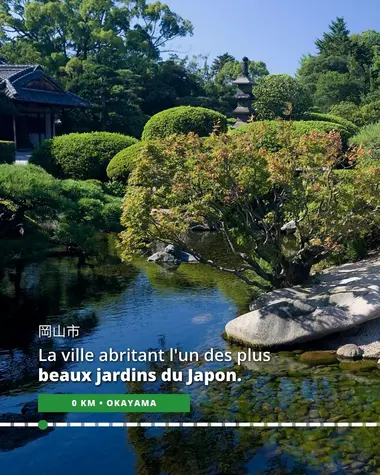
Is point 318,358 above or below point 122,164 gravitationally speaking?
below

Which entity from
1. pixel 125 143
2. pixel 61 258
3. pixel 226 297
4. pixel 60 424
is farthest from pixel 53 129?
pixel 60 424

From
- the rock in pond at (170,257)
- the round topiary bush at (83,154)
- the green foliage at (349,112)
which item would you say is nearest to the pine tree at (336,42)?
the green foliage at (349,112)

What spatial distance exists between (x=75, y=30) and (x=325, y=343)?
44247 millimetres

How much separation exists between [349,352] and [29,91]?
3002 centimetres

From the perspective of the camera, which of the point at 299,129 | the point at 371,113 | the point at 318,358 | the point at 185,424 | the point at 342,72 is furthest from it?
the point at 342,72

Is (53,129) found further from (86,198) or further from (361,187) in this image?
(361,187)

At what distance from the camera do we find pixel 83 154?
28.8 m

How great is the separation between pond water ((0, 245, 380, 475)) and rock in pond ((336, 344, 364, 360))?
297mm

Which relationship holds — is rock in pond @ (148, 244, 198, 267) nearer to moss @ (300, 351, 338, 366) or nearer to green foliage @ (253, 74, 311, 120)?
moss @ (300, 351, 338, 366)

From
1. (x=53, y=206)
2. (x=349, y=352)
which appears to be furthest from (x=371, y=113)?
(x=349, y=352)

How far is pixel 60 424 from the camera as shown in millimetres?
7695

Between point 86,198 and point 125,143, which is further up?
point 125,143

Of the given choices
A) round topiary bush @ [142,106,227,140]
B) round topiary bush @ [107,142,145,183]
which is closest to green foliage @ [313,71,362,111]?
round topiary bush @ [142,106,227,140]

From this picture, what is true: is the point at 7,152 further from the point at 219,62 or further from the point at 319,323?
the point at 219,62
